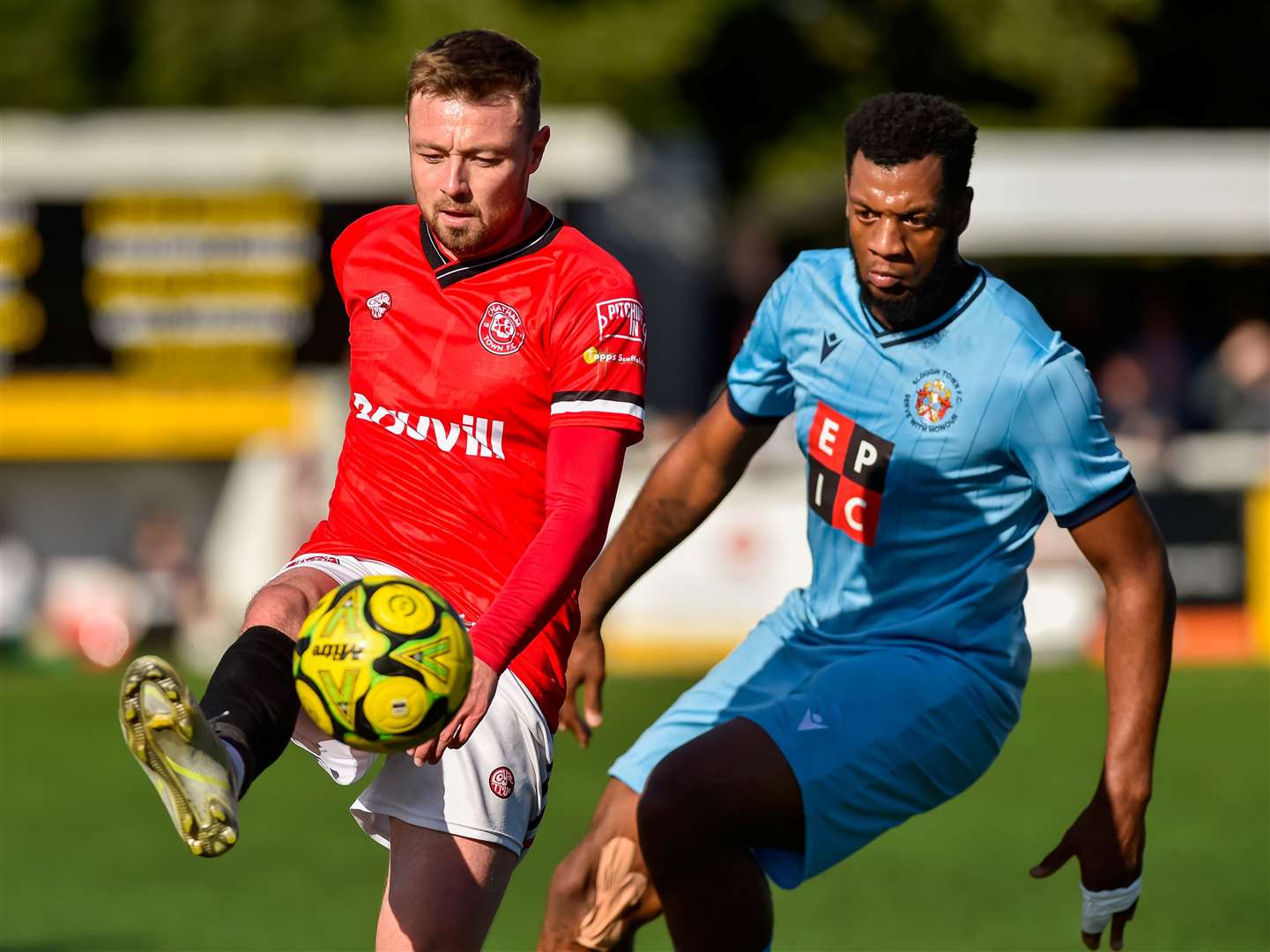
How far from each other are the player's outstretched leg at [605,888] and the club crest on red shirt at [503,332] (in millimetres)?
1295

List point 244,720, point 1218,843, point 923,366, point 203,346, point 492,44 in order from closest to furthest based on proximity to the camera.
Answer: point 244,720
point 492,44
point 923,366
point 1218,843
point 203,346

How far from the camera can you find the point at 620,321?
502 centimetres

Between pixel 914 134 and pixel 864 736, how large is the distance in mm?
1581

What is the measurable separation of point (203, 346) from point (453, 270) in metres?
15.3

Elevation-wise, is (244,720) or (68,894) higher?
(244,720)

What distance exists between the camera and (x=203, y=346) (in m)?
20.0

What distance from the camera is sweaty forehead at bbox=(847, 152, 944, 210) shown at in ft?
17.2

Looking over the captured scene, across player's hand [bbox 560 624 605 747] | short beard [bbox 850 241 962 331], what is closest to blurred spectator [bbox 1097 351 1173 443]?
player's hand [bbox 560 624 605 747]

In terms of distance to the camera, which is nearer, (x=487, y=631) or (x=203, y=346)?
(x=487, y=631)

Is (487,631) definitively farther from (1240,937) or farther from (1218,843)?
(1218,843)

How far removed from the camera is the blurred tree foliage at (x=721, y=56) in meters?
24.6

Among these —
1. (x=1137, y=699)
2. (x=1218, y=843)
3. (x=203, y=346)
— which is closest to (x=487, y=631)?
(x=1137, y=699)

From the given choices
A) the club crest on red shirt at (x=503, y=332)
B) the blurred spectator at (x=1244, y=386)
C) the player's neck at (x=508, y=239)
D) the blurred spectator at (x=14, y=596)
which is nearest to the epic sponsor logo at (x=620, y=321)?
the club crest on red shirt at (x=503, y=332)

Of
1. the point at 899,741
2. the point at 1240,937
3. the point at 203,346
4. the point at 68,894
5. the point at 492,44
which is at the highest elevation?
the point at 492,44
